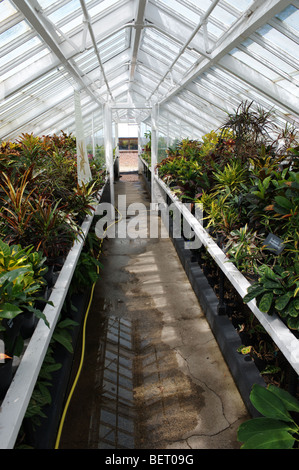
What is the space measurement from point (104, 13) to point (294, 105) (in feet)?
8.78

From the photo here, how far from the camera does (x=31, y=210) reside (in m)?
2.62

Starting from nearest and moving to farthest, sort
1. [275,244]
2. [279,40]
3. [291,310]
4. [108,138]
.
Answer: [291,310] → [275,244] → [279,40] → [108,138]

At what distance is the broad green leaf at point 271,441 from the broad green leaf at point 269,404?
99mm

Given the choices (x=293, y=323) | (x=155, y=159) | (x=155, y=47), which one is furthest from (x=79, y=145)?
(x=155, y=159)

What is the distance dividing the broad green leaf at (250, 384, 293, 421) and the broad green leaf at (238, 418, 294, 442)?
0.08ft

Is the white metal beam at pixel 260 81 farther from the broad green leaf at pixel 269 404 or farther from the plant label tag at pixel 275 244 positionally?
the broad green leaf at pixel 269 404

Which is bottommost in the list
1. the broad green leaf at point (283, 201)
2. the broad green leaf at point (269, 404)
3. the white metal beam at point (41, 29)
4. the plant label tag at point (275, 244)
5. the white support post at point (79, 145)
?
the broad green leaf at point (269, 404)

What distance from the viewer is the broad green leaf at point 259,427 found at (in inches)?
55.6

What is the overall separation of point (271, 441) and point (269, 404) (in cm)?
20

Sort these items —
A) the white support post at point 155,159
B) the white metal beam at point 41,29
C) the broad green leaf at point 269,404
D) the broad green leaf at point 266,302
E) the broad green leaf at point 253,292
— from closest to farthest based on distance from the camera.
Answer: the broad green leaf at point 269,404 → the broad green leaf at point 266,302 → the broad green leaf at point 253,292 → the white metal beam at point 41,29 → the white support post at point 155,159

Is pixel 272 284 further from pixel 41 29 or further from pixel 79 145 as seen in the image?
pixel 41 29

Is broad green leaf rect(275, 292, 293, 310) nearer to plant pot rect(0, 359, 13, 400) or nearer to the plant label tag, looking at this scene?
the plant label tag

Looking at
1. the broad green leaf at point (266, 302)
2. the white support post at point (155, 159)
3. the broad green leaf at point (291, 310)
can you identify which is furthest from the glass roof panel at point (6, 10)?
the white support post at point (155, 159)

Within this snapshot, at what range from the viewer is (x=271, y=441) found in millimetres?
1345
